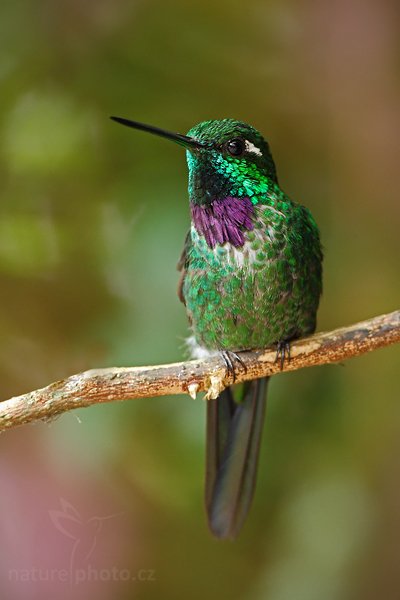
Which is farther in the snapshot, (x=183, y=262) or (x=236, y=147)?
(x=183, y=262)

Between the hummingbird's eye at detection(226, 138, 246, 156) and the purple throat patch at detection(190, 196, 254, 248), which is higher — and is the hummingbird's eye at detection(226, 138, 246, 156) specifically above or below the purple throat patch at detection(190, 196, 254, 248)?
above

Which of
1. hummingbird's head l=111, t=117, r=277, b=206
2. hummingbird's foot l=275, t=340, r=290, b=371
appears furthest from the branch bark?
hummingbird's head l=111, t=117, r=277, b=206

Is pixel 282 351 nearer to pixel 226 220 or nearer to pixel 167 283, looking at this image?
pixel 226 220

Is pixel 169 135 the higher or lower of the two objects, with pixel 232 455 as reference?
higher

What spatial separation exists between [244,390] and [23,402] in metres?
0.97

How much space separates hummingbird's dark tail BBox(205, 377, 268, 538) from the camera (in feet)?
7.91

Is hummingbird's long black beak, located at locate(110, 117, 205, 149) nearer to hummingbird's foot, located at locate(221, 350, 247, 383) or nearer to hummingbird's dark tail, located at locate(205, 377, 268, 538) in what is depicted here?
hummingbird's foot, located at locate(221, 350, 247, 383)

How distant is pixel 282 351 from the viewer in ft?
7.09

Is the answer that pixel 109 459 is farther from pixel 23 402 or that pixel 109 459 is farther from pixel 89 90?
pixel 89 90

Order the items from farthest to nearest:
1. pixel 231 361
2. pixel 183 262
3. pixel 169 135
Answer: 1. pixel 183 262
2. pixel 231 361
3. pixel 169 135

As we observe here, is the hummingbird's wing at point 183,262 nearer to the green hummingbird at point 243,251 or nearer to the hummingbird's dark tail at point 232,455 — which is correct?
the green hummingbird at point 243,251

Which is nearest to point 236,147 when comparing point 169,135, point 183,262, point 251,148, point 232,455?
point 251,148

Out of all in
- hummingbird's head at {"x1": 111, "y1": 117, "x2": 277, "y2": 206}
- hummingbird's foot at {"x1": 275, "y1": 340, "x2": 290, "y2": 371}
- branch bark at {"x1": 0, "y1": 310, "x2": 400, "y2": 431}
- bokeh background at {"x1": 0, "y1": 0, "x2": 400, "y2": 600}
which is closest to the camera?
branch bark at {"x1": 0, "y1": 310, "x2": 400, "y2": 431}

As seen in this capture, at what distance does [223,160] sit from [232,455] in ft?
3.35
